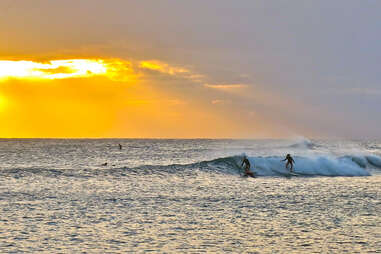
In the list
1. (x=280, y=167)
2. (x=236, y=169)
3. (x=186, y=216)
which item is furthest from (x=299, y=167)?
(x=186, y=216)

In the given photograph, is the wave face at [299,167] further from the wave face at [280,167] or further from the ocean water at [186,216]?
the ocean water at [186,216]

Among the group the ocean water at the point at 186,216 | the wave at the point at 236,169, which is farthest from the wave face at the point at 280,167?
the ocean water at the point at 186,216

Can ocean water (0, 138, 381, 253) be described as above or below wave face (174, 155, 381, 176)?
below

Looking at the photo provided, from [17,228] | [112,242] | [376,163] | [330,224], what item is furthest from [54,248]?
[376,163]

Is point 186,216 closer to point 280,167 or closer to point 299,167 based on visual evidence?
point 280,167

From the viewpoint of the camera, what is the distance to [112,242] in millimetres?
18125

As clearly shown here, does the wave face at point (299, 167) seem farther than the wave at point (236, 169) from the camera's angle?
Yes

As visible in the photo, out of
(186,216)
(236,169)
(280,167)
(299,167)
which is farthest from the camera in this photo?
(299,167)

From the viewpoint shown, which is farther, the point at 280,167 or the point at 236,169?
the point at 280,167

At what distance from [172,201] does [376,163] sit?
41787 millimetres

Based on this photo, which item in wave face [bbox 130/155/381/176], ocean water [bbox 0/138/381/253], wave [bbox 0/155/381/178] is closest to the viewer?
ocean water [bbox 0/138/381/253]

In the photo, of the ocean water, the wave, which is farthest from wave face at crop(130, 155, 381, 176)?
the ocean water

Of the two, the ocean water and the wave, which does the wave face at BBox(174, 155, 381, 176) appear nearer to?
the wave

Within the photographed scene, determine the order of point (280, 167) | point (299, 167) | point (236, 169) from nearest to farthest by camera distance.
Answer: point (236, 169) < point (280, 167) < point (299, 167)
